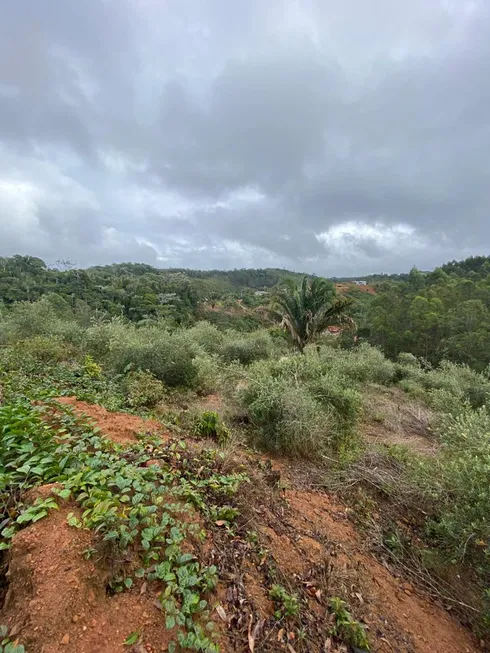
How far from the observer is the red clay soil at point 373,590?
2514 mm

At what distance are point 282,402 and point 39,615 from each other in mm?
4554

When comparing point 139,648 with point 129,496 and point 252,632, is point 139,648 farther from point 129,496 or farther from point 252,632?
point 129,496

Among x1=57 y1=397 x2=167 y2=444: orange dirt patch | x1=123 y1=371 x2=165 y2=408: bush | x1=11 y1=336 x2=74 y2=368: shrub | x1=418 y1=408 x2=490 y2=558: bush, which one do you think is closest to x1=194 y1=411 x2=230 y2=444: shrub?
x1=57 y1=397 x2=167 y2=444: orange dirt patch

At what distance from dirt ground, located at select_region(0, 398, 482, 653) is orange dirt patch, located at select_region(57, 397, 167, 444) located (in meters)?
0.03

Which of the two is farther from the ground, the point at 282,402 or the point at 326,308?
the point at 326,308

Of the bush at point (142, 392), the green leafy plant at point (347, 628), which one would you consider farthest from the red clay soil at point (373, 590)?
the bush at point (142, 392)

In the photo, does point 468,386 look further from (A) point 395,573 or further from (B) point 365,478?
(A) point 395,573

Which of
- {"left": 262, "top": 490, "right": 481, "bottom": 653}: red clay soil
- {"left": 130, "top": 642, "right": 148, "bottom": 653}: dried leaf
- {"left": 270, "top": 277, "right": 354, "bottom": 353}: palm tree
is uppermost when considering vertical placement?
{"left": 270, "top": 277, "right": 354, "bottom": 353}: palm tree

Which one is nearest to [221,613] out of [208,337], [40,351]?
[40,351]

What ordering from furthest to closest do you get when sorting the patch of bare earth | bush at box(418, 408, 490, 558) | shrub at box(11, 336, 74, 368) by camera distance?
shrub at box(11, 336, 74, 368) < the patch of bare earth < bush at box(418, 408, 490, 558)

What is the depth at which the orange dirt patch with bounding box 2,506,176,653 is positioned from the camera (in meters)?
1.62

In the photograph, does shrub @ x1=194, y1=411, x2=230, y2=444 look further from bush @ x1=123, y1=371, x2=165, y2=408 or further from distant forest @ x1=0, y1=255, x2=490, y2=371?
distant forest @ x1=0, y1=255, x2=490, y2=371

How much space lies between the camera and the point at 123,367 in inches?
365

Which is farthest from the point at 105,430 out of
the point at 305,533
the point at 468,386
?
the point at 468,386
